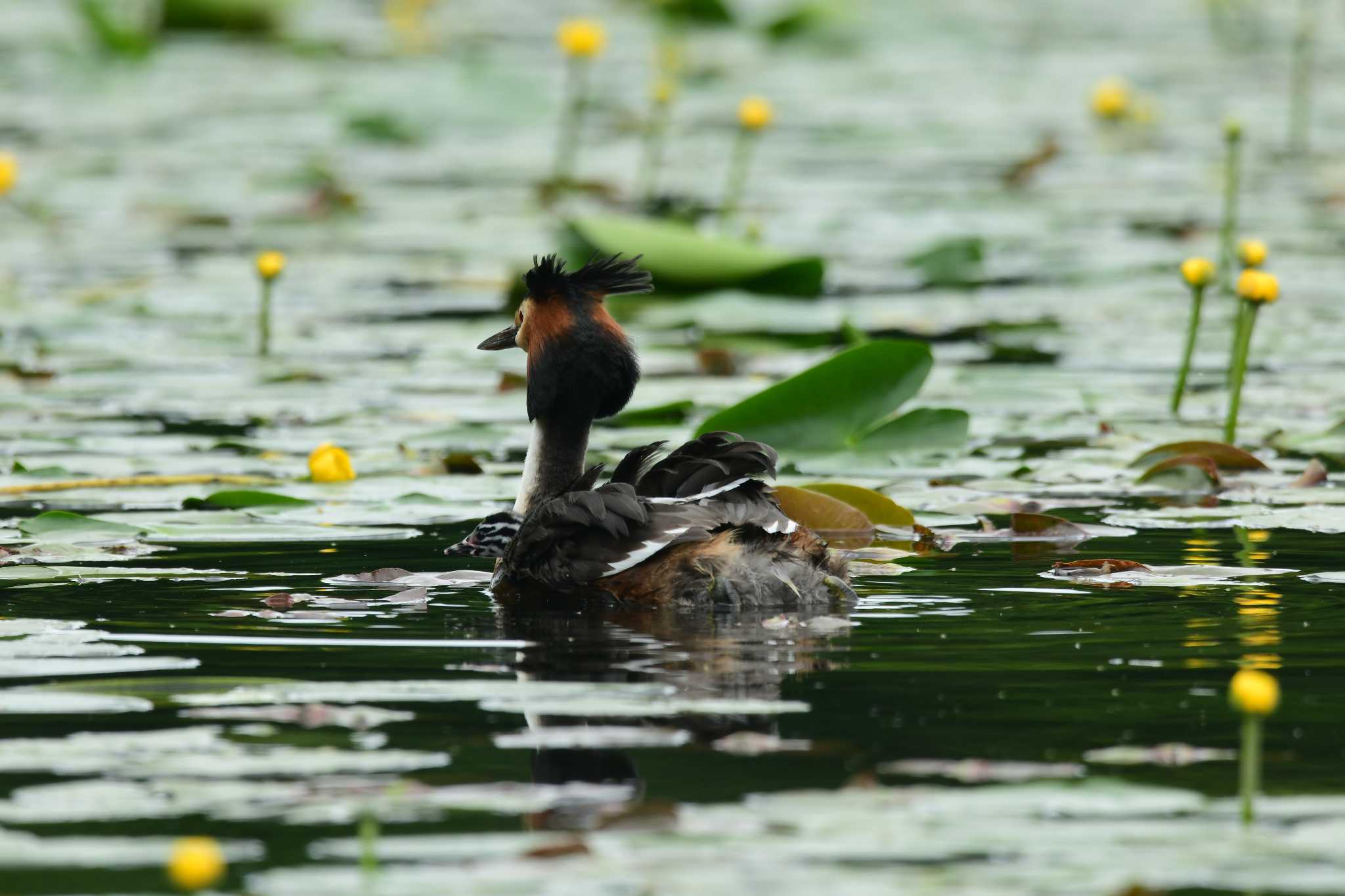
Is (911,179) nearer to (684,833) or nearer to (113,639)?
(113,639)

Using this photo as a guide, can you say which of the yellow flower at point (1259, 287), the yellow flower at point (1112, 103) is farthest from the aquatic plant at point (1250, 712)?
the yellow flower at point (1112, 103)

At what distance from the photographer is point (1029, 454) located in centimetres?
714

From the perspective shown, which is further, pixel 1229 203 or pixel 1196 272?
pixel 1229 203

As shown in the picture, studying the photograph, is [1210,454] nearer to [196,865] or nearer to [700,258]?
[700,258]

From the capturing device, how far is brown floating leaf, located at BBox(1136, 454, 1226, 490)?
6.47 meters

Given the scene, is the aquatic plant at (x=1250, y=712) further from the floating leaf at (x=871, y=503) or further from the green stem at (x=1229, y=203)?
the green stem at (x=1229, y=203)

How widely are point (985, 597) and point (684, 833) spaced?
2.01 metres

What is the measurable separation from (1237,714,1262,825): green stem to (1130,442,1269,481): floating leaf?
2.96 m

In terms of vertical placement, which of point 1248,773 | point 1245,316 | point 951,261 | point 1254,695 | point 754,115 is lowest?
point 1248,773

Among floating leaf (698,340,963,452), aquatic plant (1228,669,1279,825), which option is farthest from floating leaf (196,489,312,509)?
aquatic plant (1228,669,1279,825)

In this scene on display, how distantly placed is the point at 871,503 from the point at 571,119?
9827 millimetres

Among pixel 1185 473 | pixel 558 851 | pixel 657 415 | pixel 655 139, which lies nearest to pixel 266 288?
pixel 657 415

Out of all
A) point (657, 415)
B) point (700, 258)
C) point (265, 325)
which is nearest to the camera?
point (657, 415)

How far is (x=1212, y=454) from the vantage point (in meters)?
6.60
